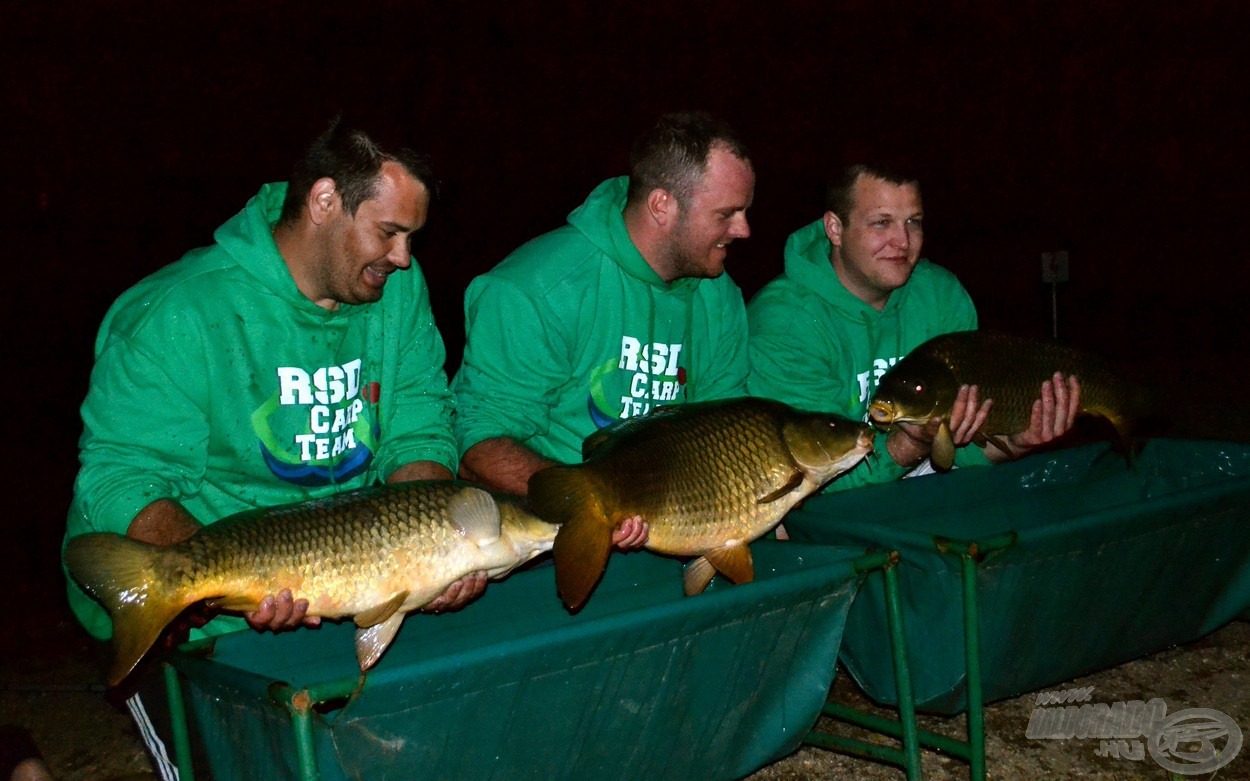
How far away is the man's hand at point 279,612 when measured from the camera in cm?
203

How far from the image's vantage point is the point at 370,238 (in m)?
2.61

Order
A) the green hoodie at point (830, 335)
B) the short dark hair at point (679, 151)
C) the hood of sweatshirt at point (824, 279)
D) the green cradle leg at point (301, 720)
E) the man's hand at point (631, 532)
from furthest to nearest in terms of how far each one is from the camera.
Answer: the hood of sweatshirt at point (824, 279) → the green hoodie at point (830, 335) → the short dark hair at point (679, 151) → the man's hand at point (631, 532) → the green cradle leg at point (301, 720)

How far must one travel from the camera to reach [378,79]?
1075cm

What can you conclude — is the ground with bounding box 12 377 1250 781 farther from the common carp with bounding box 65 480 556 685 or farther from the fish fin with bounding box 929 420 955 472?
the common carp with bounding box 65 480 556 685

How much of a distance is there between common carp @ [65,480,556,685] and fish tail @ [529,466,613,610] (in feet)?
0.29

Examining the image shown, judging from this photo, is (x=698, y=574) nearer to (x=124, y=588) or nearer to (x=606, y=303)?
(x=606, y=303)

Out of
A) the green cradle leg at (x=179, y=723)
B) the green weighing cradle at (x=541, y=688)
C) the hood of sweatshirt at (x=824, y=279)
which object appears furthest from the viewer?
the hood of sweatshirt at (x=824, y=279)

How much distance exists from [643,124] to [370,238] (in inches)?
365

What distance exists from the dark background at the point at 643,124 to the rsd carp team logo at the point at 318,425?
6.75 m

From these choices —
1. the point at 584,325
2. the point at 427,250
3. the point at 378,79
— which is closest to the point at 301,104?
the point at 378,79

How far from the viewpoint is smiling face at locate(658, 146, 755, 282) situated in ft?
10.3

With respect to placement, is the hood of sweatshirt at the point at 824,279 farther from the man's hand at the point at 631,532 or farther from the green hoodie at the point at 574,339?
the man's hand at the point at 631,532

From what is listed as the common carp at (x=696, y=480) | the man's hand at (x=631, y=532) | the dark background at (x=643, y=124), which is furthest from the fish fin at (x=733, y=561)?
the dark background at (x=643, y=124)

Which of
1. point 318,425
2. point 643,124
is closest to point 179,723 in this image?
point 318,425
